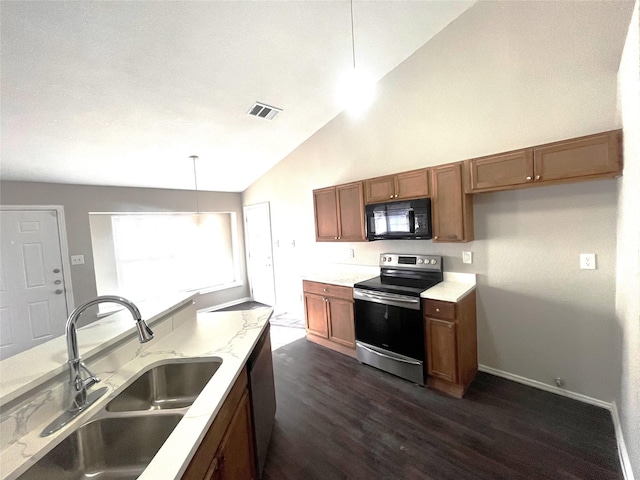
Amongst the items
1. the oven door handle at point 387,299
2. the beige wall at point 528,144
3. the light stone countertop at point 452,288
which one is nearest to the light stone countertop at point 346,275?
the oven door handle at point 387,299

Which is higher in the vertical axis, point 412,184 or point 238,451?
point 412,184

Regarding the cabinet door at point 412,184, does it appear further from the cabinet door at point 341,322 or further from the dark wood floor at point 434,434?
the dark wood floor at point 434,434

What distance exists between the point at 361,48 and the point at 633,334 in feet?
9.52

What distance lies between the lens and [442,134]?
9.16 feet

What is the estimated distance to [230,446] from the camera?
4.06 ft

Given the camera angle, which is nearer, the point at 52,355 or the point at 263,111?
the point at 52,355

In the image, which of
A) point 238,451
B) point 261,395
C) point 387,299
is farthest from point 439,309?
point 238,451

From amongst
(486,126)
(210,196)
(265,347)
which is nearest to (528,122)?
(486,126)

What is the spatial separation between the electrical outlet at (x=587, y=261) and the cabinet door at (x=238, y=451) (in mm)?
2618

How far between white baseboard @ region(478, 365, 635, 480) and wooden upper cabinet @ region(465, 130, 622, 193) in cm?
171

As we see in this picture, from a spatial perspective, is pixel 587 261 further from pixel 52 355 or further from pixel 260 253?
pixel 260 253

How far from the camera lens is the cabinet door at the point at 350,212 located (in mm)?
3277

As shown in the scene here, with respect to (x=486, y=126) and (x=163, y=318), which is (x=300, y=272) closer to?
(x=163, y=318)

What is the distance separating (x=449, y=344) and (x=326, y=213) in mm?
2088
